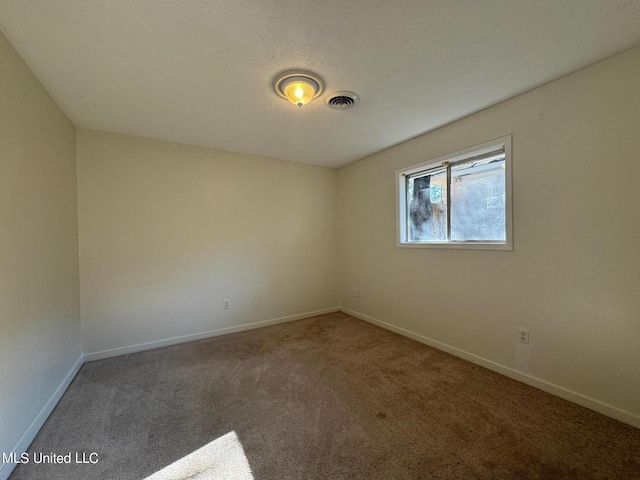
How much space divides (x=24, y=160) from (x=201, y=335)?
2397 mm

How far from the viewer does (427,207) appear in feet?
10.4

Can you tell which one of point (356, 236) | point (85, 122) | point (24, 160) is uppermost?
point (85, 122)

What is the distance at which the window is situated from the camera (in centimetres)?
240

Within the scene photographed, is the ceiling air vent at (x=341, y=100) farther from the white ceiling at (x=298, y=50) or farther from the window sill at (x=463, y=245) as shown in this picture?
the window sill at (x=463, y=245)

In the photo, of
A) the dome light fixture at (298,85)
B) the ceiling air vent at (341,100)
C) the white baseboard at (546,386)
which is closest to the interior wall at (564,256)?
the white baseboard at (546,386)

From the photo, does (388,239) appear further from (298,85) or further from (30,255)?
(30,255)

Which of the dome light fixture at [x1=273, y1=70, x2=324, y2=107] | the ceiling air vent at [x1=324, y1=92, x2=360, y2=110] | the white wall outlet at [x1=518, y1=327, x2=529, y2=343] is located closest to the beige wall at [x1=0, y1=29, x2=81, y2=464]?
the dome light fixture at [x1=273, y1=70, x2=324, y2=107]

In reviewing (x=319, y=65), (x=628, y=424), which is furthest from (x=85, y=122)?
(x=628, y=424)

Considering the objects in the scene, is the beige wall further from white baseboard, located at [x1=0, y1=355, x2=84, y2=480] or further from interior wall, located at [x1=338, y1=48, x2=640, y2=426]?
interior wall, located at [x1=338, y1=48, x2=640, y2=426]

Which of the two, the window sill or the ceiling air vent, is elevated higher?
the ceiling air vent

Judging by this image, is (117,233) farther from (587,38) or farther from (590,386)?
(590,386)

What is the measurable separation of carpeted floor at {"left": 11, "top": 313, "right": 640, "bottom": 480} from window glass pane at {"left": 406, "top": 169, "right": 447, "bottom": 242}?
1.35 m

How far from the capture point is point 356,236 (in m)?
4.05

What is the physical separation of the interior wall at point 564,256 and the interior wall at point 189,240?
199 centimetres
